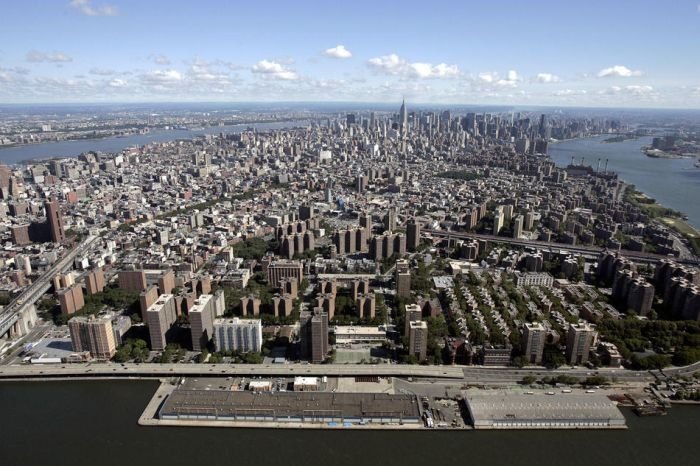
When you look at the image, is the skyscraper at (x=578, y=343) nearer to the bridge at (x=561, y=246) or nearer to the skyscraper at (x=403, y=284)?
the skyscraper at (x=403, y=284)

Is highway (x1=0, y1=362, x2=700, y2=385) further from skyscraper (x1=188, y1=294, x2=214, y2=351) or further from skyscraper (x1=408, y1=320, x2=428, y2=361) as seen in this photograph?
skyscraper (x1=188, y1=294, x2=214, y2=351)

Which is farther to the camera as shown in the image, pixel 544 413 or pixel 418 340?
pixel 418 340

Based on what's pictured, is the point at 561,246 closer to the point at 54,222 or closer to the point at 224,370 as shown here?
the point at 224,370

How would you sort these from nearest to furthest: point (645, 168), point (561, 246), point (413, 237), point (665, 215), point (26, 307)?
point (26, 307)
point (413, 237)
point (561, 246)
point (665, 215)
point (645, 168)

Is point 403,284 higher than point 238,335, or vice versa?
point 403,284

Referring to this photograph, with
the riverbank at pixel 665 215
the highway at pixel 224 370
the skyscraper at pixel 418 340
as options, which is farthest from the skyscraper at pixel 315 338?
the riverbank at pixel 665 215

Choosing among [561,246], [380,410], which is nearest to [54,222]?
[380,410]

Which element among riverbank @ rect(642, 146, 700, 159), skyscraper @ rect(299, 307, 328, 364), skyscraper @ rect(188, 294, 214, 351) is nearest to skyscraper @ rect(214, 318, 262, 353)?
skyscraper @ rect(188, 294, 214, 351)
